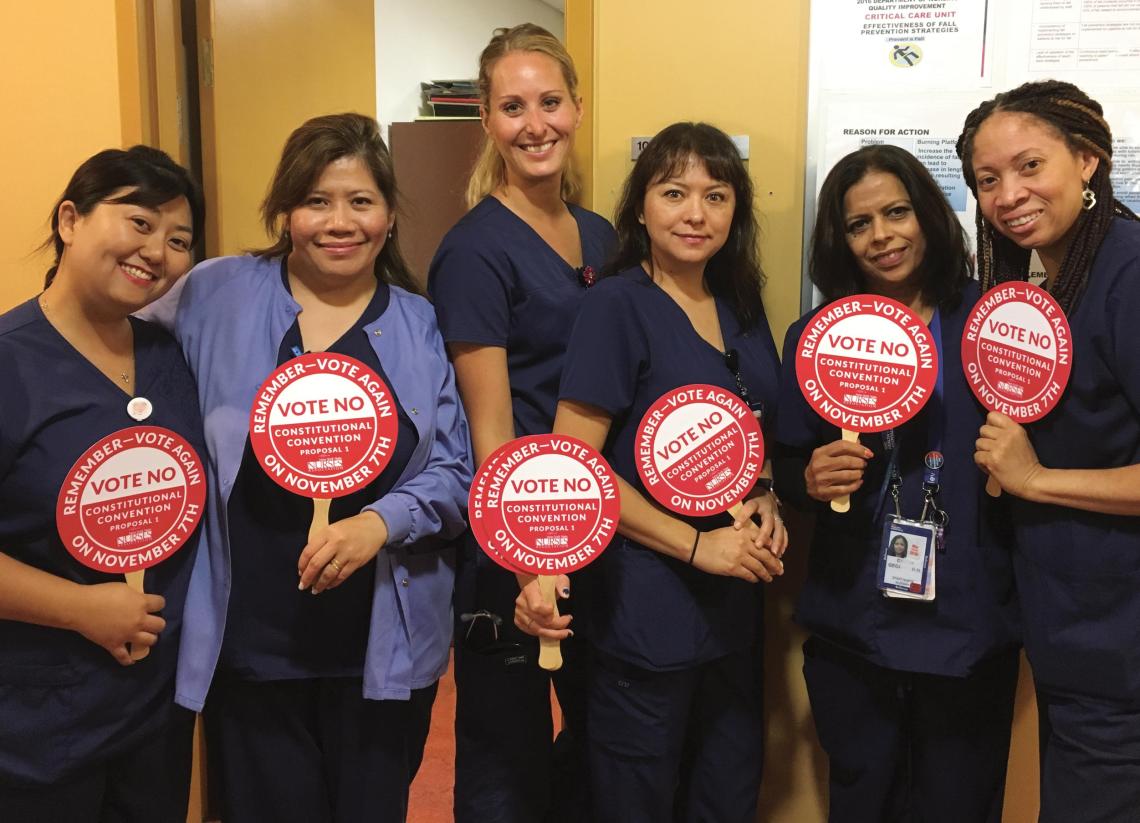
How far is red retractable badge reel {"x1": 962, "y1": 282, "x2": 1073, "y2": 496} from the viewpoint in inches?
54.5

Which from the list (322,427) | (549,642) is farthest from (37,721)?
(549,642)

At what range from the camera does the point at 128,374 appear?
4.63 ft

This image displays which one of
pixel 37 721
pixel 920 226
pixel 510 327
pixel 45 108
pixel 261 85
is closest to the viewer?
pixel 37 721

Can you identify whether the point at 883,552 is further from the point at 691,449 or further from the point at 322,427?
the point at 322,427

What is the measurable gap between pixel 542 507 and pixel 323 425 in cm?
36

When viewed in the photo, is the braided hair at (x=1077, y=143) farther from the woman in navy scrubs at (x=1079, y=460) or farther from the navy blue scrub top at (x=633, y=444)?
the navy blue scrub top at (x=633, y=444)

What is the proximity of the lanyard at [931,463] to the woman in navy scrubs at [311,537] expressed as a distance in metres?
0.73

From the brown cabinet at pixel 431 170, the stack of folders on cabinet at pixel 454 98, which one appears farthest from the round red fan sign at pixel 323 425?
the stack of folders on cabinet at pixel 454 98

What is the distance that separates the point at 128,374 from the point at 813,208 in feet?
4.54

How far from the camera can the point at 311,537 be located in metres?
1.38

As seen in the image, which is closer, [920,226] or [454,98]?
[920,226]

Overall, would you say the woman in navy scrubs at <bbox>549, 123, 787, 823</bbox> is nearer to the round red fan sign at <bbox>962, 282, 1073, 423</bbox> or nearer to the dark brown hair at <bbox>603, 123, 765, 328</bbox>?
the dark brown hair at <bbox>603, 123, 765, 328</bbox>

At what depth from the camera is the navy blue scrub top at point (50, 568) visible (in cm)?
129

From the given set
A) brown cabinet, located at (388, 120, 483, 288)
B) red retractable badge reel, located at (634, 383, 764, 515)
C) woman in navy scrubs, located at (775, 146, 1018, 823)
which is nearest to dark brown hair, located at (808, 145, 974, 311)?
woman in navy scrubs, located at (775, 146, 1018, 823)
